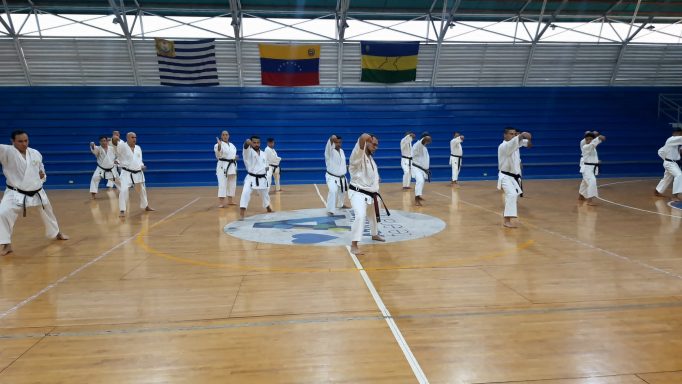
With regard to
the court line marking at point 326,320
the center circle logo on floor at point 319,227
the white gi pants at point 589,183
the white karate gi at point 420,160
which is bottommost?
the center circle logo on floor at point 319,227

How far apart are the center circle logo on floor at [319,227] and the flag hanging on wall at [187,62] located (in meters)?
8.80

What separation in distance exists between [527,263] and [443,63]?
13171 millimetres

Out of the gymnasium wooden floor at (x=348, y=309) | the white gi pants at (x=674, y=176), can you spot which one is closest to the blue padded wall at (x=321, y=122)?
the white gi pants at (x=674, y=176)

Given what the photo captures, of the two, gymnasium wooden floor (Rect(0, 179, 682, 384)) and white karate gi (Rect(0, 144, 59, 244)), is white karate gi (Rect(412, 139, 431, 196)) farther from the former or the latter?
white karate gi (Rect(0, 144, 59, 244))

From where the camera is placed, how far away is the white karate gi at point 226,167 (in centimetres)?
865

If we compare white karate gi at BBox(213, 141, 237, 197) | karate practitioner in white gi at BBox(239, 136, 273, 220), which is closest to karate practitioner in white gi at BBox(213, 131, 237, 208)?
white karate gi at BBox(213, 141, 237, 197)

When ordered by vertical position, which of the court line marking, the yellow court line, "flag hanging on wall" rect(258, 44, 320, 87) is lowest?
the yellow court line

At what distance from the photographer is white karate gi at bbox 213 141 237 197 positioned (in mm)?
8648

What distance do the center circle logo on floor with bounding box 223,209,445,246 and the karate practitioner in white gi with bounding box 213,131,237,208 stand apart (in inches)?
60.5

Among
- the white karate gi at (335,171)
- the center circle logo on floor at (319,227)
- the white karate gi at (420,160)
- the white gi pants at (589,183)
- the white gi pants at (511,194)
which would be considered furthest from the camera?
the white karate gi at (420,160)

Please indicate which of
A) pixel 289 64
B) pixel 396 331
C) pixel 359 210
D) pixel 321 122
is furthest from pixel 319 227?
pixel 289 64

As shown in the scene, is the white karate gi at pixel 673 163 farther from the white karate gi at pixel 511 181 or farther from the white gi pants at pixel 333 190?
the white gi pants at pixel 333 190

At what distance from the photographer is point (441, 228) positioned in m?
6.48

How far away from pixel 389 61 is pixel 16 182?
41.2 ft
